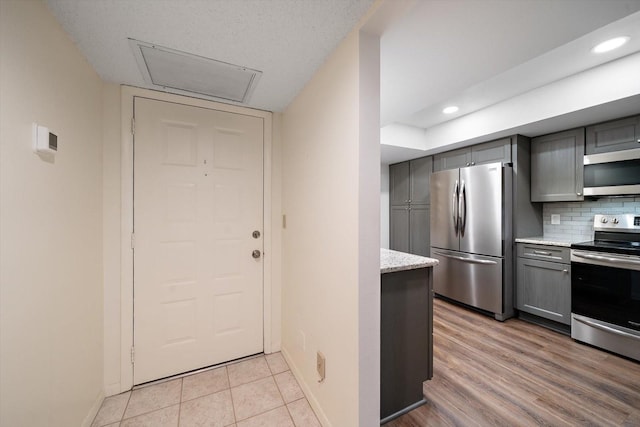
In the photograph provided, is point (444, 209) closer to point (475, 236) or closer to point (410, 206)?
point (475, 236)

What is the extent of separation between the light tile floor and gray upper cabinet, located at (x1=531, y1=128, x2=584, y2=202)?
10.9ft

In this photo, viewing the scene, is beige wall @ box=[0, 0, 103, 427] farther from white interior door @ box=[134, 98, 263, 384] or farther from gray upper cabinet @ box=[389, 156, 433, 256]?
gray upper cabinet @ box=[389, 156, 433, 256]

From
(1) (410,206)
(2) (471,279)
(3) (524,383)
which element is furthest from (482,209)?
(3) (524,383)

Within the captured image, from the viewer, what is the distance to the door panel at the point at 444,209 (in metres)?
3.28

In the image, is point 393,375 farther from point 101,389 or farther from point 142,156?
point 142,156

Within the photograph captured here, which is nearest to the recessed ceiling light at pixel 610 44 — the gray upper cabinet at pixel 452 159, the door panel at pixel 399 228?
the gray upper cabinet at pixel 452 159

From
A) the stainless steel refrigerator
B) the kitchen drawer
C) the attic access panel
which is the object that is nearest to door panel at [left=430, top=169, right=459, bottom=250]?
the stainless steel refrigerator

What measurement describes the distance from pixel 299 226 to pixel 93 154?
1.41 metres

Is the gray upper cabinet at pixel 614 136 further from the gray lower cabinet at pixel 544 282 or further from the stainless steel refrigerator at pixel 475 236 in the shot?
the gray lower cabinet at pixel 544 282

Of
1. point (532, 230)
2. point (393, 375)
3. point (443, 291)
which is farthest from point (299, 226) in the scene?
point (532, 230)

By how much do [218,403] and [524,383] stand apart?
2.19 meters

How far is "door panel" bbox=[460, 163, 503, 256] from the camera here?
2.86 meters

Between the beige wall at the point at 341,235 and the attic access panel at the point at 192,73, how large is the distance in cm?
45

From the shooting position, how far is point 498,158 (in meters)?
3.02
